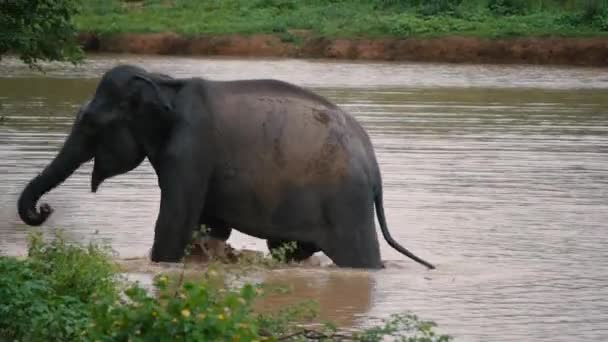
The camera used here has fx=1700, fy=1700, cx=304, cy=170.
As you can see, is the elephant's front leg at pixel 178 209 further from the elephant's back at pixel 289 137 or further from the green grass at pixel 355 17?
the green grass at pixel 355 17

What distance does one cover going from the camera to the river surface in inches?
428

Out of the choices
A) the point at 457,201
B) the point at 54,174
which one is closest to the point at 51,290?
the point at 54,174

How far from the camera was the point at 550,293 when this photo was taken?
11273mm

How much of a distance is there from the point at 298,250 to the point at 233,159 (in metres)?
0.88

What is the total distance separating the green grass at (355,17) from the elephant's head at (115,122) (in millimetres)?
24445

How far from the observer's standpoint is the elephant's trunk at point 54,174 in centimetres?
1138

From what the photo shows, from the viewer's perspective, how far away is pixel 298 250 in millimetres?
11969

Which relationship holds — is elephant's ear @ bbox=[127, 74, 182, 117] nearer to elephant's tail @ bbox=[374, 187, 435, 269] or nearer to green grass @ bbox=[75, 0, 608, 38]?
elephant's tail @ bbox=[374, 187, 435, 269]

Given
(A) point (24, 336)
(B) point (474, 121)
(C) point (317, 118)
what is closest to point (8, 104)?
(B) point (474, 121)

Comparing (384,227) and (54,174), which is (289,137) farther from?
(54,174)

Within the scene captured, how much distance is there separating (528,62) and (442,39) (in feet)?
6.19

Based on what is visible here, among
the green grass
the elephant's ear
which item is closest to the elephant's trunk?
the elephant's ear

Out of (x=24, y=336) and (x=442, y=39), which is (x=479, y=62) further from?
(x=24, y=336)

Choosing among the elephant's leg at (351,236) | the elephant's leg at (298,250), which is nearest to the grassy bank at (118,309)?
the elephant's leg at (298,250)
